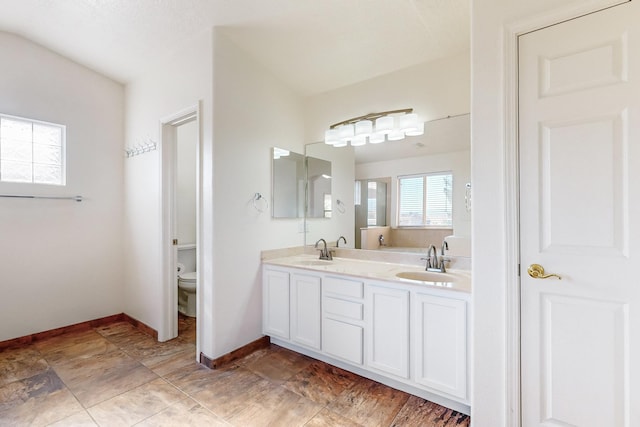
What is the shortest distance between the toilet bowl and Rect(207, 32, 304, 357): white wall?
3.81 ft

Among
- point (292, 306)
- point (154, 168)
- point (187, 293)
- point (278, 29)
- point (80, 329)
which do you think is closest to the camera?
point (278, 29)

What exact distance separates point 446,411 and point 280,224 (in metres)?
1.97

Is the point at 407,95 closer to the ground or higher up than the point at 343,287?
higher up

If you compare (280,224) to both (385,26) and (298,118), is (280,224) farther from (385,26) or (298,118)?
(385,26)

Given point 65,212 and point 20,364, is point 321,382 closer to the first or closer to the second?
point 20,364

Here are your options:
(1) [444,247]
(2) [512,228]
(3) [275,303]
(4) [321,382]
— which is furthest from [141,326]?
(2) [512,228]

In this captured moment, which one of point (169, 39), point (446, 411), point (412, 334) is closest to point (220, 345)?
point (412, 334)

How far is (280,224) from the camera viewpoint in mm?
2932

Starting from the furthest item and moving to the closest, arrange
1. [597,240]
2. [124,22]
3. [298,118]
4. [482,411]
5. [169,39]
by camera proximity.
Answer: [298,118]
[169,39]
[124,22]
[482,411]
[597,240]

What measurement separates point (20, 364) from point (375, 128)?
3535mm

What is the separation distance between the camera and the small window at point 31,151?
2663 millimetres

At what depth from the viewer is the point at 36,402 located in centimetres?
189

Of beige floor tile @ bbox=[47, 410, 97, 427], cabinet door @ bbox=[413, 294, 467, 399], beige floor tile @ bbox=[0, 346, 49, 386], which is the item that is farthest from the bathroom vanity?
beige floor tile @ bbox=[0, 346, 49, 386]

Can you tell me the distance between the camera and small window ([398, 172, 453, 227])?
92.1 inches
